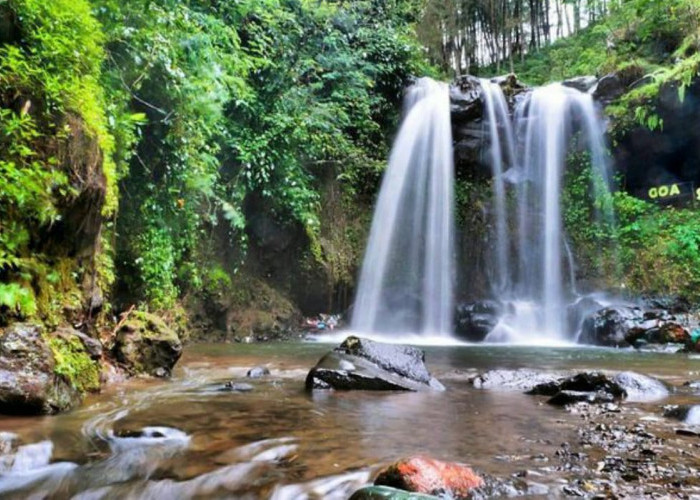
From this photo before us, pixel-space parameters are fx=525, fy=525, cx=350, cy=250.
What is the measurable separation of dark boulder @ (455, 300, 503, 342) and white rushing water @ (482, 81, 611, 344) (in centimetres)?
107

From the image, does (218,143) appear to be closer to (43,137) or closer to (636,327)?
(43,137)

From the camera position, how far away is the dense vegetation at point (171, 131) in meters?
4.57

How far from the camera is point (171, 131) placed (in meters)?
7.82

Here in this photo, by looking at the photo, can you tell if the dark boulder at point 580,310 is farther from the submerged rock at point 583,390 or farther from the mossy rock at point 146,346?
the mossy rock at point 146,346

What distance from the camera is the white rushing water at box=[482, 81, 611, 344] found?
14.9 meters

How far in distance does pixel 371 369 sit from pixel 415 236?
9.24m

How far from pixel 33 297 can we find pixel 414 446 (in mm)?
3498

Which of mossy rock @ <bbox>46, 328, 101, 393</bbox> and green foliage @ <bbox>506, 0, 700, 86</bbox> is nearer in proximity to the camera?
mossy rock @ <bbox>46, 328, 101, 393</bbox>

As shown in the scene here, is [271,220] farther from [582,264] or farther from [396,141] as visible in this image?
[582,264]

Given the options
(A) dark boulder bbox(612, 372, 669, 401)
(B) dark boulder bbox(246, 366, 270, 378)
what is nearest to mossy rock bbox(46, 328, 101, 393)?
(B) dark boulder bbox(246, 366, 270, 378)

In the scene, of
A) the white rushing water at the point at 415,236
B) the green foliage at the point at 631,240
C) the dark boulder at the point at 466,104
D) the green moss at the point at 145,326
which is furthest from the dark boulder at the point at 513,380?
the dark boulder at the point at 466,104

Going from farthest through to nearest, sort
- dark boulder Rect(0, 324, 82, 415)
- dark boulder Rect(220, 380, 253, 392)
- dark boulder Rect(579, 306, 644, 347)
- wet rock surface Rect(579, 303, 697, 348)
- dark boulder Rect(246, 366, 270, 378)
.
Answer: dark boulder Rect(579, 306, 644, 347) < wet rock surface Rect(579, 303, 697, 348) < dark boulder Rect(246, 366, 270, 378) < dark boulder Rect(220, 380, 253, 392) < dark boulder Rect(0, 324, 82, 415)

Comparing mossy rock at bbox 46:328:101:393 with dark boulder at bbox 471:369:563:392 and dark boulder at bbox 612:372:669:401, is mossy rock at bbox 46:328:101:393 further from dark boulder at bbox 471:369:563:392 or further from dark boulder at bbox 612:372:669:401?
dark boulder at bbox 612:372:669:401

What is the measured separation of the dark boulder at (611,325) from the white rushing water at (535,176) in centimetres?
265
